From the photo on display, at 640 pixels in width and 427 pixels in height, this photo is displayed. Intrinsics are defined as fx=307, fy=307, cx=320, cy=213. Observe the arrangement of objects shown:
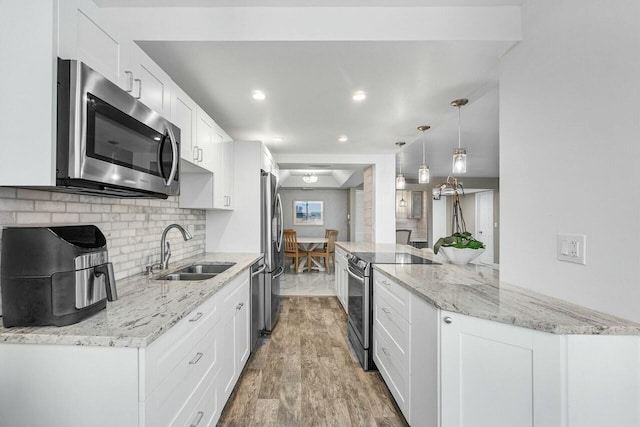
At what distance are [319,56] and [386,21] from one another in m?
0.41

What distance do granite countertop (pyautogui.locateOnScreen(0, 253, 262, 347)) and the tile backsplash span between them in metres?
0.25

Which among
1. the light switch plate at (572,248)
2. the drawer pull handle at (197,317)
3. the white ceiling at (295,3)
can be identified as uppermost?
the white ceiling at (295,3)

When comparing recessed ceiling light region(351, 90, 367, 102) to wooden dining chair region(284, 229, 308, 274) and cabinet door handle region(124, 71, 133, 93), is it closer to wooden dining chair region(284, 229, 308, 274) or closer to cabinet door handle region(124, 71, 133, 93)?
cabinet door handle region(124, 71, 133, 93)

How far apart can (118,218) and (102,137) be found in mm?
827

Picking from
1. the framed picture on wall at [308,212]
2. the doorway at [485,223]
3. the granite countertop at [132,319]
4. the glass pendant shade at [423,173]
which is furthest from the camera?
the framed picture on wall at [308,212]

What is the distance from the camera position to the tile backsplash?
4.07 ft

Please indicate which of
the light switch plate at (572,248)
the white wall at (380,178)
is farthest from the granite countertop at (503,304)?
the white wall at (380,178)

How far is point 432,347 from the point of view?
1.40 meters

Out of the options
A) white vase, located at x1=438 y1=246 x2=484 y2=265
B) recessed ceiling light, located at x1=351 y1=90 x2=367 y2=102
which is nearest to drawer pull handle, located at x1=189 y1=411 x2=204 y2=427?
white vase, located at x1=438 y1=246 x2=484 y2=265

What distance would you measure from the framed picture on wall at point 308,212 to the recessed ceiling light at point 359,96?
6.79 m

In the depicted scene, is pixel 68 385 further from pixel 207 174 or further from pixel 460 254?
pixel 460 254

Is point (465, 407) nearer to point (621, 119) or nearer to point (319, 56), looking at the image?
point (621, 119)

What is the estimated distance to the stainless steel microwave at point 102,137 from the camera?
1035mm

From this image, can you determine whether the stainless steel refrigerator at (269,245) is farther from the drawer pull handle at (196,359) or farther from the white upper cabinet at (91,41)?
the white upper cabinet at (91,41)
